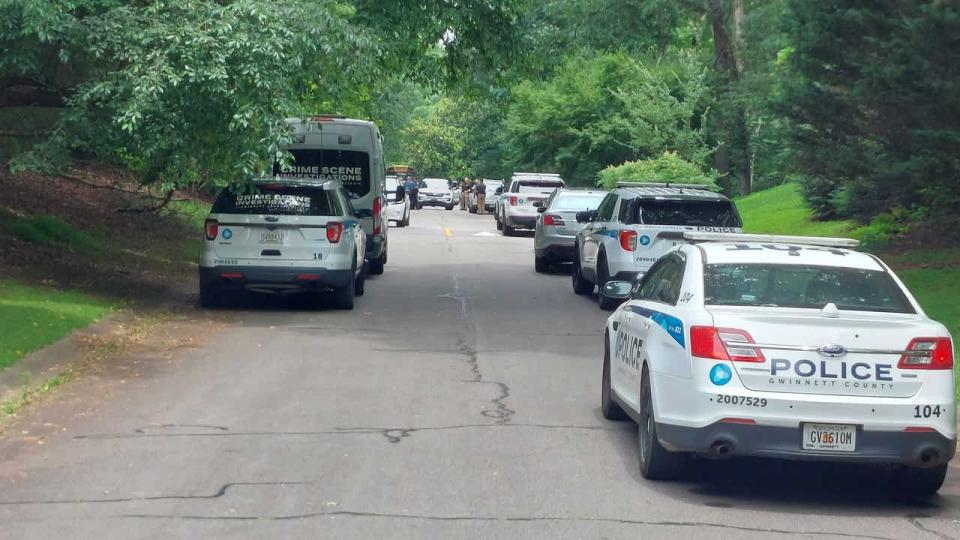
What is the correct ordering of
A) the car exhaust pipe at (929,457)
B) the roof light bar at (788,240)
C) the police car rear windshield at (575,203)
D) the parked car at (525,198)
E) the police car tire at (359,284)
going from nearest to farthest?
the car exhaust pipe at (929,457) → the roof light bar at (788,240) → the police car tire at (359,284) → the police car rear windshield at (575,203) → the parked car at (525,198)

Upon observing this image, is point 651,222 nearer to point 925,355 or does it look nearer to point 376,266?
point 376,266

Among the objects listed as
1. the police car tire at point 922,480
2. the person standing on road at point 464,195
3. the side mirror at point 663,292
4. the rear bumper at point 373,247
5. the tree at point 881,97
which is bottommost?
the person standing on road at point 464,195

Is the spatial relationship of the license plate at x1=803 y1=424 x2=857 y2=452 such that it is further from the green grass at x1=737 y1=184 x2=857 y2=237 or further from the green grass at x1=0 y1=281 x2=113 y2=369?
the green grass at x1=737 y1=184 x2=857 y2=237

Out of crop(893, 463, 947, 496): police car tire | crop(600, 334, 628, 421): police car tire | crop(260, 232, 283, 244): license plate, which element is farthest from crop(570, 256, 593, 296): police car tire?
crop(893, 463, 947, 496): police car tire

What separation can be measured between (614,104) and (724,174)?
930cm

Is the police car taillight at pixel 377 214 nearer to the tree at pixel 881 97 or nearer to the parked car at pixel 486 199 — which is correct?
the tree at pixel 881 97

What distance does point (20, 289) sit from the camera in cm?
1638

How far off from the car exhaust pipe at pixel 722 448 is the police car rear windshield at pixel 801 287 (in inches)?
36.4

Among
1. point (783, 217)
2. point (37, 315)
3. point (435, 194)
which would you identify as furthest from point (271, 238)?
point (435, 194)

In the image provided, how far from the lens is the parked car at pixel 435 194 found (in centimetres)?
6756

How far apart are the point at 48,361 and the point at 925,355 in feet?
26.6

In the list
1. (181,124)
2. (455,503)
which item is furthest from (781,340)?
(181,124)

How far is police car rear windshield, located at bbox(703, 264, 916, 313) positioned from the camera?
843cm

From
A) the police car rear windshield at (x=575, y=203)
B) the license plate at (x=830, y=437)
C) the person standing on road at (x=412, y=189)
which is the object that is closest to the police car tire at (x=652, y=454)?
the license plate at (x=830, y=437)
